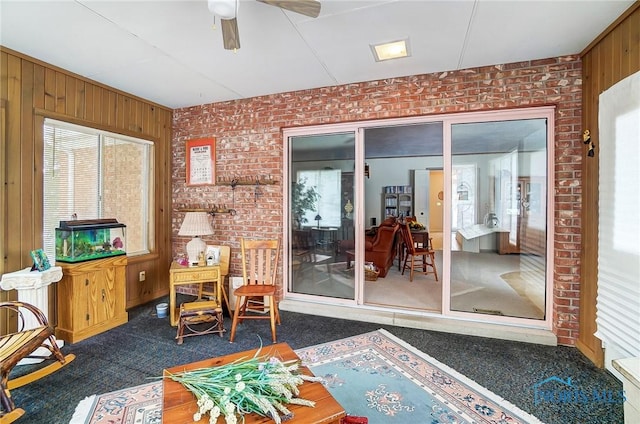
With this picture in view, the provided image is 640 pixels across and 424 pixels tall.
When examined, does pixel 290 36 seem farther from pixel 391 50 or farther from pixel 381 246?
pixel 381 246

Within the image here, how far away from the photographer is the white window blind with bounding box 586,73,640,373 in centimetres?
190

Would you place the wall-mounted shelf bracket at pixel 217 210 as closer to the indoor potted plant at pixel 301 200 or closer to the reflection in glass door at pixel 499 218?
the indoor potted plant at pixel 301 200

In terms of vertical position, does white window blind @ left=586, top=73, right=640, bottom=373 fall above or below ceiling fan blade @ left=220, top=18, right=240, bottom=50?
below

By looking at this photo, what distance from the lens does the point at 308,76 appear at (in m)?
3.11

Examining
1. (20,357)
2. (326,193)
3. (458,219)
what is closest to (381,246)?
(326,193)

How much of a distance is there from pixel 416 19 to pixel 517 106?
138 centimetres

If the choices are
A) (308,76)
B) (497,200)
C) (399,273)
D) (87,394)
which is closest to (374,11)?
(308,76)

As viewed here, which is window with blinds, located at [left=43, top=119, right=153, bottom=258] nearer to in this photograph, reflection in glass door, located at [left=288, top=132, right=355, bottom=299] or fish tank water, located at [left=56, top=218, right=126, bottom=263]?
fish tank water, located at [left=56, top=218, right=126, bottom=263]

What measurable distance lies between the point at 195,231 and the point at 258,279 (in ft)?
3.16

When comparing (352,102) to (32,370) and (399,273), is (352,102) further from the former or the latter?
(32,370)

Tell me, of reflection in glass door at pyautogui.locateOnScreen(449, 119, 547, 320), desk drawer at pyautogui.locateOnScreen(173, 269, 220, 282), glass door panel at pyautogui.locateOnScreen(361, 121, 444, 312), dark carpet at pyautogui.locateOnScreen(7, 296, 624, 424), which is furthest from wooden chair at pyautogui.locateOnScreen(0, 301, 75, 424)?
reflection in glass door at pyautogui.locateOnScreen(449, 119, 547, 320)

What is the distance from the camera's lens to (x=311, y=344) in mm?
2727

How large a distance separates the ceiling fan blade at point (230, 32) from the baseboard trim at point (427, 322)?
8.95 feet

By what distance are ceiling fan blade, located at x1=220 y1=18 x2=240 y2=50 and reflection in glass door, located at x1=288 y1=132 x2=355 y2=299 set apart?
177 centimetres
